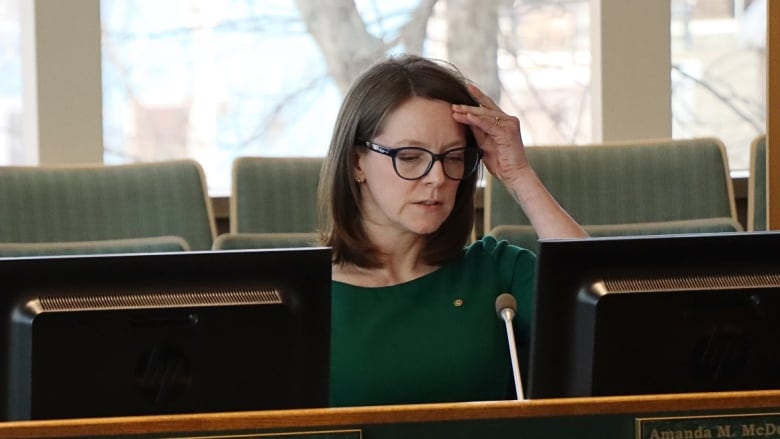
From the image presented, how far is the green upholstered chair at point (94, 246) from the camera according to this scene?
102 inches

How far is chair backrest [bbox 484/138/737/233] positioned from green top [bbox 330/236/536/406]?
70 centimetres

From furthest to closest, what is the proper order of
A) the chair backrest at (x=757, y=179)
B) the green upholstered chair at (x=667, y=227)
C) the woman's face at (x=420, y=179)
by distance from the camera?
the chair backrest at (x=757, y=179)
the green upholstered chair at (x=667, y=227)
the woman's face at (x=420, y=179)

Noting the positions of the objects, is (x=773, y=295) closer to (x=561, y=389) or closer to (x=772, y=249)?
(x=772, y=249)

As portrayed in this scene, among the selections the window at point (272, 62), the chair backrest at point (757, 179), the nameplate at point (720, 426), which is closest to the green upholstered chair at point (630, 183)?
the chair backrest at point (757, 179)

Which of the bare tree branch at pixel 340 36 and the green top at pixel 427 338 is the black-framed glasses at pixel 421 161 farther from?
the bare tree branch at pixel 340 36

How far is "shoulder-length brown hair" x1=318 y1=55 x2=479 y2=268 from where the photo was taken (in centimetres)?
198

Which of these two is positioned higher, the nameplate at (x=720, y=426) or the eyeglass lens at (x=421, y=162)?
the eyeglass lens at (x=421, y=162)

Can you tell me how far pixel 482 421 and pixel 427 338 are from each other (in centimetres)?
75

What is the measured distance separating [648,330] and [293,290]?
401mm

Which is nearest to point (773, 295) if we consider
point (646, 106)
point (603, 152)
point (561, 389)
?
point (561, 389)

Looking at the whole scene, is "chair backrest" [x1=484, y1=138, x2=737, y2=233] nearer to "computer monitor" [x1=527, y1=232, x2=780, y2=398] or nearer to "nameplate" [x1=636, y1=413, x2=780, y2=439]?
"computer monitor" [x1=527, y1=232, x2=780, y2=398]

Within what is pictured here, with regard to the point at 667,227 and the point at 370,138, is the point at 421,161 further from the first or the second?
the point at 667,227

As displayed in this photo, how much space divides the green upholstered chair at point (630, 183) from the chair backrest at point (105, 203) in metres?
0.67

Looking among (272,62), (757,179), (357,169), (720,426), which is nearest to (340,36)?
(272,62)
